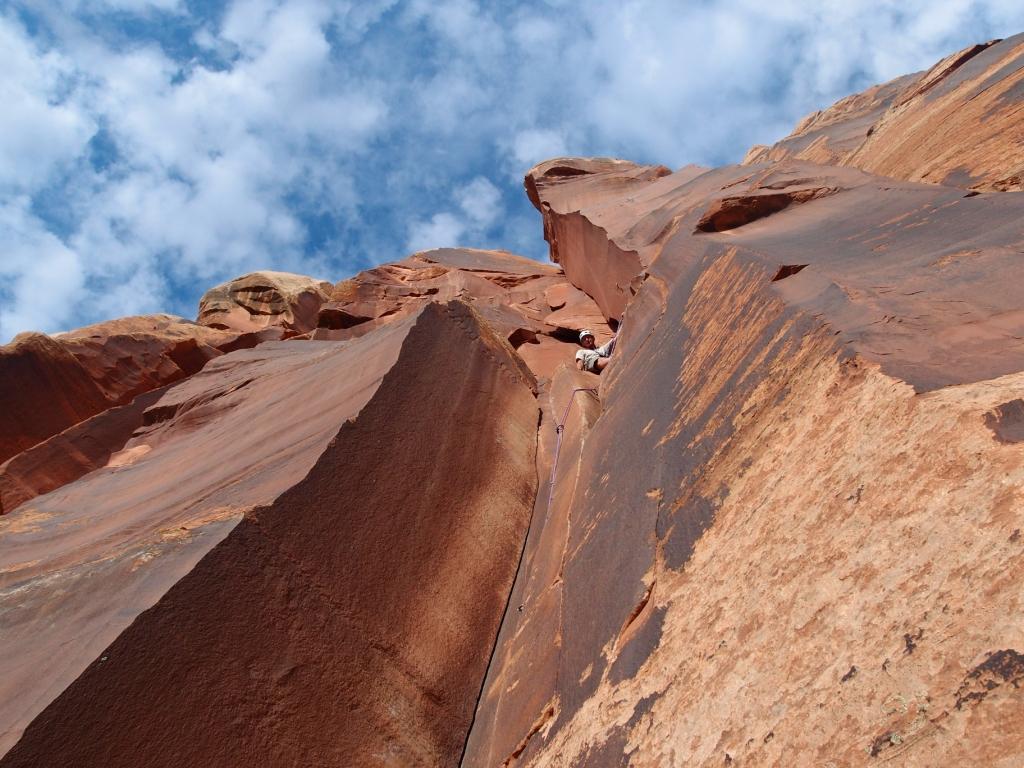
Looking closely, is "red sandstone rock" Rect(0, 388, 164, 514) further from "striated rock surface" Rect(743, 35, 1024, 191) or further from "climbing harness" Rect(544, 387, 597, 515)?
"striated rock surface" Rect(743, 35, 1024, 191)

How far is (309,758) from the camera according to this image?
2.37 m

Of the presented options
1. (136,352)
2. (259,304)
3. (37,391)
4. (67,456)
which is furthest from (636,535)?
(259,304)

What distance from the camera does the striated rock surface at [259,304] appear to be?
16.2 metres

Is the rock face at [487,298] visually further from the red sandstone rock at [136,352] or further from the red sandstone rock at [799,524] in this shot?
the red sandstone rock at [799,524]

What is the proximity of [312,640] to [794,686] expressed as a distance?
1.85m

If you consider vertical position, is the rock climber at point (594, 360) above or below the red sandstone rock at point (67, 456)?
below

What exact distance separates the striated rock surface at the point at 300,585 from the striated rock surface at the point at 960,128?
3155 millimetres

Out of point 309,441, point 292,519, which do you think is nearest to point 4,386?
point 309,441

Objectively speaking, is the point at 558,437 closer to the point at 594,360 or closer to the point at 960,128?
the point at 594,360

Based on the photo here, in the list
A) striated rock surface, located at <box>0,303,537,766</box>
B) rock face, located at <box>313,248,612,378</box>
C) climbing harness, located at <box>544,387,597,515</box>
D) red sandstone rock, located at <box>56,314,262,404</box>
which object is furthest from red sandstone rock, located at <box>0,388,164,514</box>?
climbing harness, located at <box>544,387,597,515</box>

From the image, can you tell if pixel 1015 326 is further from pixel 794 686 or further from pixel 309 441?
pixel 309 441

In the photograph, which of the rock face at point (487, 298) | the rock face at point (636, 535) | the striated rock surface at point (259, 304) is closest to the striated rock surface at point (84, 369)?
the striated rock surface at point (259, 304)

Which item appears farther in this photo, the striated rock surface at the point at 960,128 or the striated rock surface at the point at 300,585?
the striated rock surface at the point at 960,128

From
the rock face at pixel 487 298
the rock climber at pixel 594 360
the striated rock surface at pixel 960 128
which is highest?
the rock face at pixel 487 298
